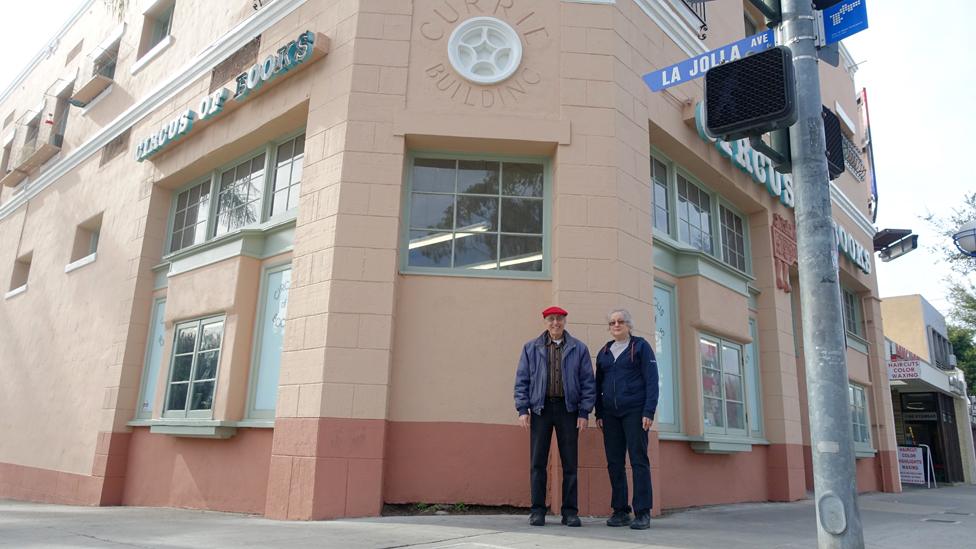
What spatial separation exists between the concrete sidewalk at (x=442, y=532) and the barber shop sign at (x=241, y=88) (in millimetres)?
5031

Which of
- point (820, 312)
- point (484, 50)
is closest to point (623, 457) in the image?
point (820, 312)

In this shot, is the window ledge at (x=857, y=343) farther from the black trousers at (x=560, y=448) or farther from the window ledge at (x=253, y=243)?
the window ledge at (x=253, y=243)

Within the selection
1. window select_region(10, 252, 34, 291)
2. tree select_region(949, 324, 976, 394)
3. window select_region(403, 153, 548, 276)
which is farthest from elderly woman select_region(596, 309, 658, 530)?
tree select_region(949, 324, 976, 394)

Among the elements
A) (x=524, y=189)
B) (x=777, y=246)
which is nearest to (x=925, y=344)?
(x=777, y=246)

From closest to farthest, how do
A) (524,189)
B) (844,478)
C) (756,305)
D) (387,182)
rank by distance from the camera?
(844,478) → (387,182) → (524,189) → (756,305)

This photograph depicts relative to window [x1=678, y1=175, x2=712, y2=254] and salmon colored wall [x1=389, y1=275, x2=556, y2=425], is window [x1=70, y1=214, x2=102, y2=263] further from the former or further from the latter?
window [x1=678, y1=175, x2=712, y2=254]

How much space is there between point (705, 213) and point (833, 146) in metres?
6.18

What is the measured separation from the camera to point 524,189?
7.85 metres

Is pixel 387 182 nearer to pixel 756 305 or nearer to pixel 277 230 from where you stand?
pixel 277 230

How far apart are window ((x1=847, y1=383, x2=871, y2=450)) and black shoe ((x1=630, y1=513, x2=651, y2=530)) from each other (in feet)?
30.9

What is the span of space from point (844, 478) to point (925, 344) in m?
26.6

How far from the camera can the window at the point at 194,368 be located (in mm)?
8547

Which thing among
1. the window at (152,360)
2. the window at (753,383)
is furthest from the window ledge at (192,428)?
the window at (753,383)

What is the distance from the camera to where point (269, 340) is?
8219 millimetres
